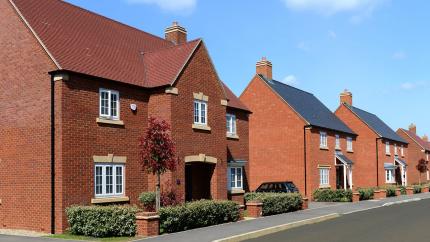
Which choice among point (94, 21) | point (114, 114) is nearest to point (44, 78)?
point (114, 114)

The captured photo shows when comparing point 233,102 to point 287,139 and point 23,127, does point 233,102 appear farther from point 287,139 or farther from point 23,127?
point 23,127

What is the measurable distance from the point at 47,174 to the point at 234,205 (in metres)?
7.67

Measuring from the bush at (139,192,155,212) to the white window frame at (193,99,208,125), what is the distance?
163 inches

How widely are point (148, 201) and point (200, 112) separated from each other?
16.4 ft

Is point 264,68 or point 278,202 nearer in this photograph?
point 278,202

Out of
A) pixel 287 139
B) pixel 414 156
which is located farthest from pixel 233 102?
pixel 414 156

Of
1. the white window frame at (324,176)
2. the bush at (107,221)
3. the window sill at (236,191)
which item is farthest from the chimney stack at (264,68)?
the bush at (107,221)

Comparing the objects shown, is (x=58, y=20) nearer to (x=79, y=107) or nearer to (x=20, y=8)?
(x=20, y=8)

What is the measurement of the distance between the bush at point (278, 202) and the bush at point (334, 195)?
8.05 meters

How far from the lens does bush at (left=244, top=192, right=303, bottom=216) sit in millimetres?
24172

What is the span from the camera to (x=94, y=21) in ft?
79.6

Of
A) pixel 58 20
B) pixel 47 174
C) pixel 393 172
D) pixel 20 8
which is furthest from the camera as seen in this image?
pixel 393 172

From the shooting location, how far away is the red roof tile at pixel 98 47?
19.4 meters

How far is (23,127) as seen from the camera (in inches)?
749
